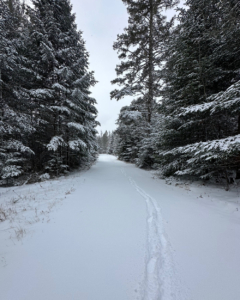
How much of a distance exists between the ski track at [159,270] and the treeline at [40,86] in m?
7.56

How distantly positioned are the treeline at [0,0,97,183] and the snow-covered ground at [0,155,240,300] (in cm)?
598

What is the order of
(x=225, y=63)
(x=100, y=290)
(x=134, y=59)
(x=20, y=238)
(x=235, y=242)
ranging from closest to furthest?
1. (x=100, y=290)
2. (x=235, y=242)
3. (x=20, y=238)
4. (x=225, y=63)
5. (x=134, y=59)

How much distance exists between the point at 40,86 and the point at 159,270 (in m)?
12.1

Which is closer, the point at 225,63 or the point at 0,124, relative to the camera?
the point at 225,63

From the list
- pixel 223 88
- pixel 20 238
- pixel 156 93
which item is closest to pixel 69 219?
pixel 20 238

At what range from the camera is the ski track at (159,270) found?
1.48m

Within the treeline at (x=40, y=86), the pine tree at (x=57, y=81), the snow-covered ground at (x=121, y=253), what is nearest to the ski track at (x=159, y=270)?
the snow-covered ground at (x=121, y=253)

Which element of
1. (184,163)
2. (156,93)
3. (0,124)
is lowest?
(184,163)

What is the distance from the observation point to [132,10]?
11938mm

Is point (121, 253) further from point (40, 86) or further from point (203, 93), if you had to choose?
point (40, 86)

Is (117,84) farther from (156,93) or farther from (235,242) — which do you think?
(235,242)

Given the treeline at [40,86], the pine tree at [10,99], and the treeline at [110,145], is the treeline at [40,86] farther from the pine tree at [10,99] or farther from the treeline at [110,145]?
the treeline at [110,145]

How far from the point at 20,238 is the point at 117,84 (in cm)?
1372

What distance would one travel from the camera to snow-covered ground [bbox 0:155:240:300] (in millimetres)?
1519
